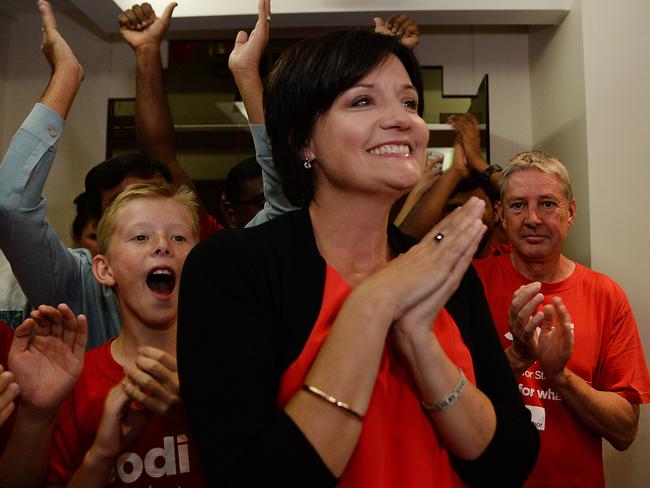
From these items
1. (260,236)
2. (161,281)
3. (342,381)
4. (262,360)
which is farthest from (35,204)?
(342,381)

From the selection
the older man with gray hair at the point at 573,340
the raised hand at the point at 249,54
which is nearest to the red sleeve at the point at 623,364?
the older man with gray hair at the point at 573,340

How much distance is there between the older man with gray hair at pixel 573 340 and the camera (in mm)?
1944

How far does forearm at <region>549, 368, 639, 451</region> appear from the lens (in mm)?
1875

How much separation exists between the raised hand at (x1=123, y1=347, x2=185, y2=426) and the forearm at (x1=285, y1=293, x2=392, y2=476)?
0.37 m

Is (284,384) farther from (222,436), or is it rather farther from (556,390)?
(556,390)

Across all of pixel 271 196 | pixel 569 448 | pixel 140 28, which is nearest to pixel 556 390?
pixel 569 448

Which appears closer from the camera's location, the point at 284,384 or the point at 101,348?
the point at 284,384

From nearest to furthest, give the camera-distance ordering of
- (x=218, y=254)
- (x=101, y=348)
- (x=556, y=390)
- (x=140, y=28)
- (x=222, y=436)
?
(x=222, y=436), (x=218, y=254), (x=101, y=348), (x=556, y=390), (x=140, y=28)

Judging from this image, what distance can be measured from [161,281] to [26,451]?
0.47 m

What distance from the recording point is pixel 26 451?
1254mm

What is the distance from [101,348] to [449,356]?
844mm

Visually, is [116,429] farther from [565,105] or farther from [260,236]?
[565,105]

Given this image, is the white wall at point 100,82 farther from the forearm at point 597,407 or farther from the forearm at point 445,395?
the forearm at point 445,395

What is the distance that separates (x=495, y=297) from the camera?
2162 mm
